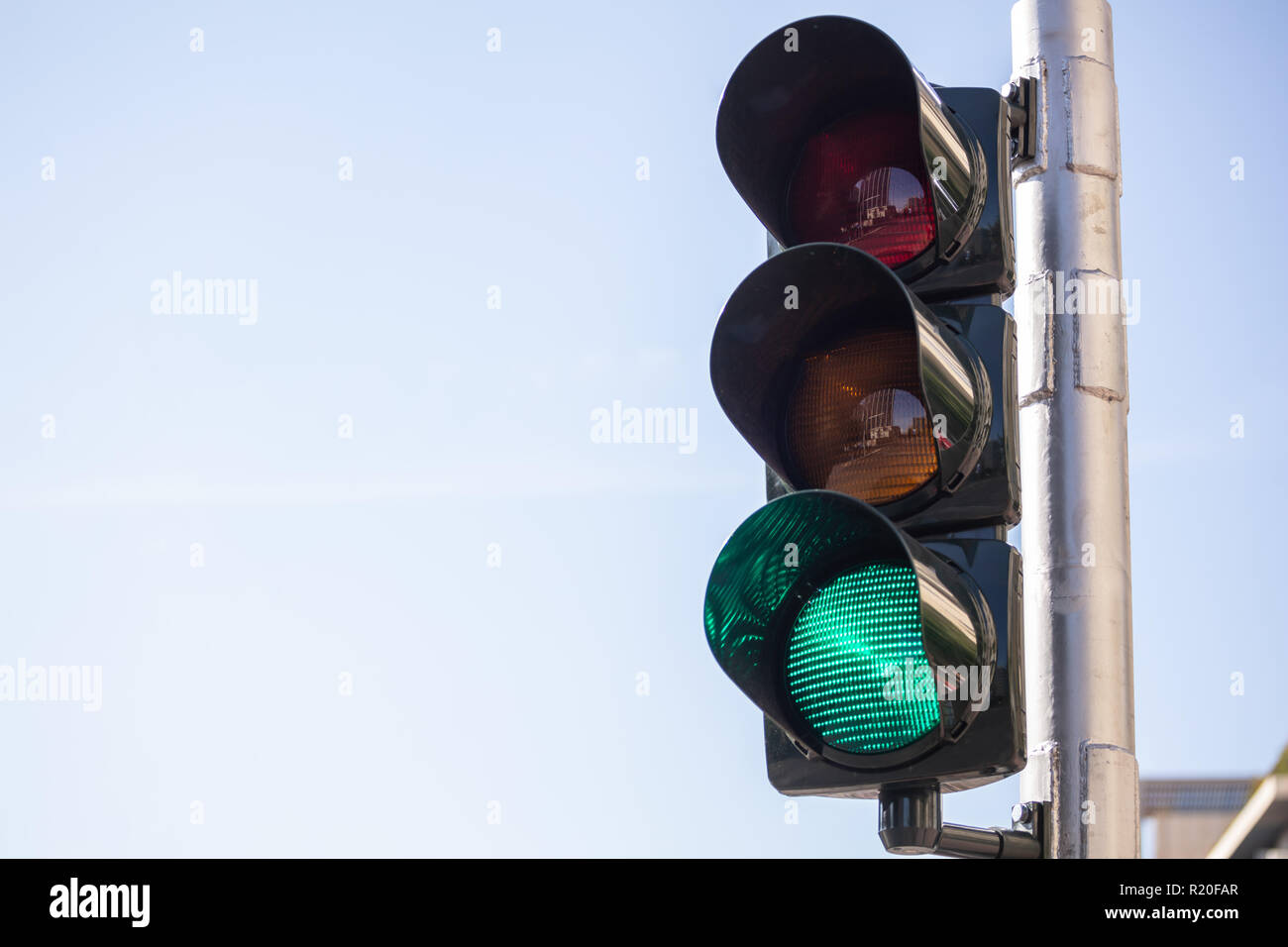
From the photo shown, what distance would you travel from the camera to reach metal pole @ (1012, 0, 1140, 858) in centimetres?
254

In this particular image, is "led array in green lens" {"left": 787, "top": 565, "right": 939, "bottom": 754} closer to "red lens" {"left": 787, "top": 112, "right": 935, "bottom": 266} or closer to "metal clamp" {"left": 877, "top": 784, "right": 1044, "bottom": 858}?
"metal clamp" {"left": 877, "top": 784, "right": 1044, "bottom": 858}

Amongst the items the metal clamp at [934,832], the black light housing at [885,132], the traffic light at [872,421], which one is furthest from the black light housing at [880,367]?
the metal clamp at [934,832]

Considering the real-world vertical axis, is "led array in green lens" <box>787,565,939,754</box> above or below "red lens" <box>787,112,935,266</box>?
below

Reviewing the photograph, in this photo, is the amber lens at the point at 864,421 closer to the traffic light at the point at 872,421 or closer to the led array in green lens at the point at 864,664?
the traffic light at the point at 872,421

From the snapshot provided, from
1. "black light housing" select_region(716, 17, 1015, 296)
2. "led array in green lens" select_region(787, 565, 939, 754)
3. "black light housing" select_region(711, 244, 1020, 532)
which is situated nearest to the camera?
"led array in green lens" select_region(787, 565, 939, 754)

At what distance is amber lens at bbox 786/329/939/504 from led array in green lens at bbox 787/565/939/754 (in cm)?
20

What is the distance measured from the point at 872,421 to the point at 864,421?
2 cm

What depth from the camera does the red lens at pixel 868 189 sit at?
9.29ft

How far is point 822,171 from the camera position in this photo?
2.97 meters

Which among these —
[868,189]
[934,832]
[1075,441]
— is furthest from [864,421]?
[934,832]

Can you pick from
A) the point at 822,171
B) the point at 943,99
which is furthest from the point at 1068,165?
the point at 822,171

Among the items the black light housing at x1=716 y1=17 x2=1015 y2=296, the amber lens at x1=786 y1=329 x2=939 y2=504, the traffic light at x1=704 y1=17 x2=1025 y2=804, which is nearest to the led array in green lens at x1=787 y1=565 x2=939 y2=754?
the traffic light at x1=704 y1=17 x2=1025 y2=804
